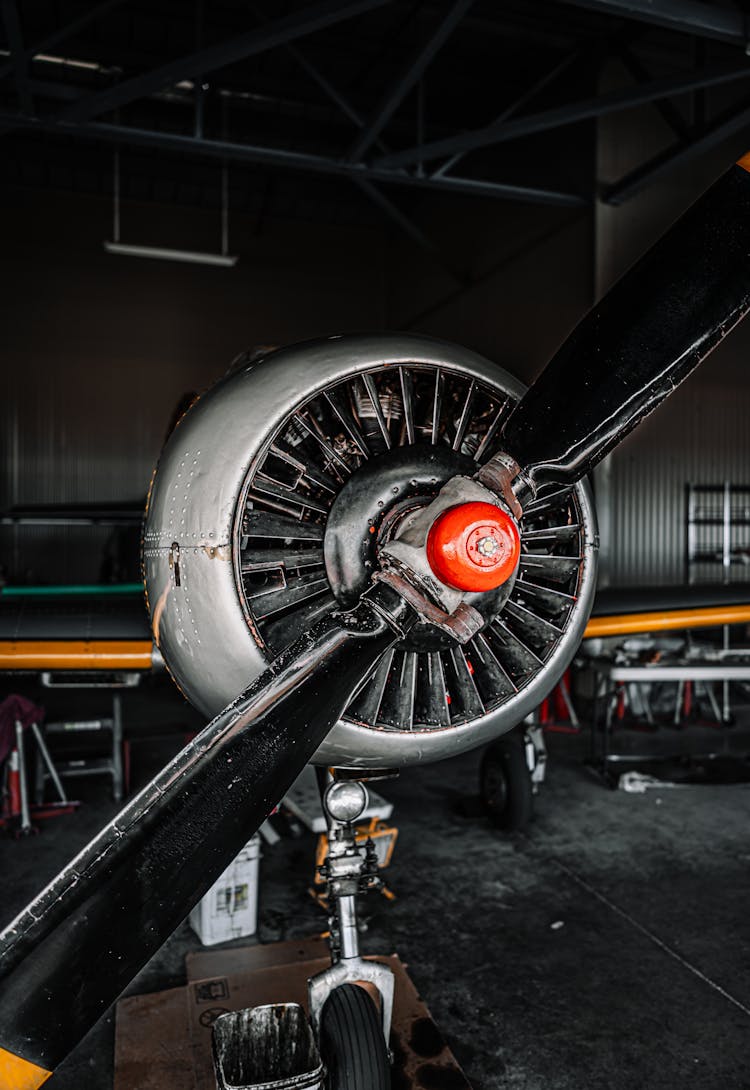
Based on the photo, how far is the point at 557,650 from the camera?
2.25 m

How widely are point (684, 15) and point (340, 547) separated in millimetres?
6291

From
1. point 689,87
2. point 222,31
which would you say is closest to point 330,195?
point 222,31

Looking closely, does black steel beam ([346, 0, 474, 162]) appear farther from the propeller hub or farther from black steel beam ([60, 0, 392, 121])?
the propeller hub

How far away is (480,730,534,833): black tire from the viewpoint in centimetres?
518

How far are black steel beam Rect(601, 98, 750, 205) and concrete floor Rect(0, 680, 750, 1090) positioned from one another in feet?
21.3

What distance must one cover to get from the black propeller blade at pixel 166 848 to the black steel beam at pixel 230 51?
6016 mm

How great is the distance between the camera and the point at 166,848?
151cm

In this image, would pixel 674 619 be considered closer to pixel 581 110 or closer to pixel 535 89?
pixel 581 110

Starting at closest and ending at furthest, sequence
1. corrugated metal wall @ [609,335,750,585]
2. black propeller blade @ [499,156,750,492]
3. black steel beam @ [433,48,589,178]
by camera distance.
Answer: black propeller blade @ [499,156,750,492]
black steel beam @ [433,48,589,178]
corrugated metal wall @ [609,335,750,585]

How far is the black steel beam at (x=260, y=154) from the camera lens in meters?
8.21

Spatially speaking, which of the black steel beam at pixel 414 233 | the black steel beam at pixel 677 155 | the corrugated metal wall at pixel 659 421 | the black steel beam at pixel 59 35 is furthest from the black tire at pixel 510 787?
the black steel beam at pixel 414 233

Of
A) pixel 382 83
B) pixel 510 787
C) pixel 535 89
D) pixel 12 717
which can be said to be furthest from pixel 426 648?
pixel 382 83

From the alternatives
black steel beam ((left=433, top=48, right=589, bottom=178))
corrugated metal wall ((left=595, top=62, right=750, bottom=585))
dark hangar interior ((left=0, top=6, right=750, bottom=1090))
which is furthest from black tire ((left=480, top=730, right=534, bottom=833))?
black steel beam ((left=433, top=48, right=589, bottom=178))

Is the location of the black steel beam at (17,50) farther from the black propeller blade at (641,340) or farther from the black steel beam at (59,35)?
the black propeller blade at (641,340)
